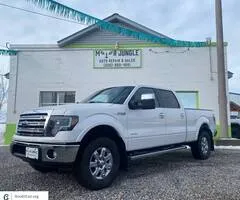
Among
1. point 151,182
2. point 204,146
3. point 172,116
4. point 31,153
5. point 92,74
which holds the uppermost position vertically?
point 92,74

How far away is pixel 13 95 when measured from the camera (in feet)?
44.3

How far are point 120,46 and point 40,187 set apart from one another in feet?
33.2

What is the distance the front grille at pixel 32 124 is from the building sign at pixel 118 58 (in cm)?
898

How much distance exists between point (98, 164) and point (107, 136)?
1.79ft

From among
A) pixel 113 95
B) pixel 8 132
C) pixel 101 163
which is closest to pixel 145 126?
pixel 113 95

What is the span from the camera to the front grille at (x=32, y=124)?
4.38 meters

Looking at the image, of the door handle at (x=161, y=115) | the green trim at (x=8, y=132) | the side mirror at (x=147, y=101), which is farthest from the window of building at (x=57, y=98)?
the side mirror at (x=147, y=101)

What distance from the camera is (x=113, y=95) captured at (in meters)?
5.55

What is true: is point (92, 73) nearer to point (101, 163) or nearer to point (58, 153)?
point (101, 163)

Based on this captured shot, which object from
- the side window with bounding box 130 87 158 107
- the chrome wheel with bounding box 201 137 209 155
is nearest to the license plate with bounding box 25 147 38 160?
the side window with bounding box 130 87 158 107

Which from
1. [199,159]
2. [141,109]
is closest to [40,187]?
[141,109]

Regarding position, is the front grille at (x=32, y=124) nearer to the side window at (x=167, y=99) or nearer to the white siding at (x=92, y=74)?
the side window at (x=167, y=99)

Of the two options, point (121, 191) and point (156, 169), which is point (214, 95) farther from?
point (121, 191)

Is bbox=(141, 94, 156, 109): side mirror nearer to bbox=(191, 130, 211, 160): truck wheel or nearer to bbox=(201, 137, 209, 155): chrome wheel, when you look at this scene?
bbox=(191, 130, 211, 160): truck wheel
